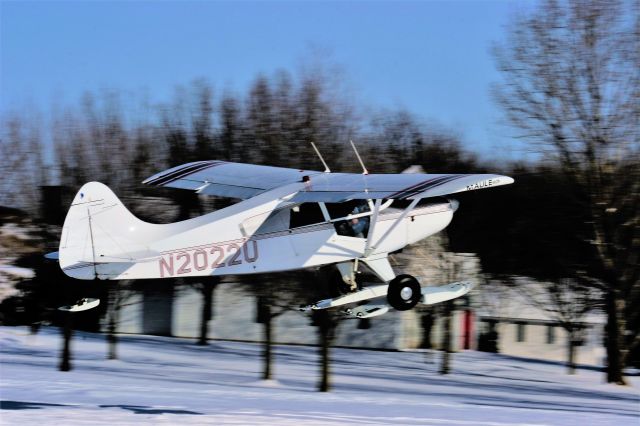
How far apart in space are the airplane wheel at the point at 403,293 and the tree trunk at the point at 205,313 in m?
17.5

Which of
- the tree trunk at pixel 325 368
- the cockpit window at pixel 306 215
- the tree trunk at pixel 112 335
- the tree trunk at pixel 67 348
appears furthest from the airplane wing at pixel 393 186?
the tree trunk at pixel 112 335

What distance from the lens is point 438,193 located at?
12383mm

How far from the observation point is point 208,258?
42.4 feet

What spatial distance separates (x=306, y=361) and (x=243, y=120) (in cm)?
1015

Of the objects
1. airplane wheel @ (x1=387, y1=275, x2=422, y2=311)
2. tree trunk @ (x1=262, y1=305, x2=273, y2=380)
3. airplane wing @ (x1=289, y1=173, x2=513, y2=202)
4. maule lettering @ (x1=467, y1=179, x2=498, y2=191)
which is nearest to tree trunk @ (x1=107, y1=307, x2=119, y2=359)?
tree trunk @ (x1=262, y1=305, x2=273, y2=380)

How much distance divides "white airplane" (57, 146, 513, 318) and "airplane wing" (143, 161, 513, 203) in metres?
0.02

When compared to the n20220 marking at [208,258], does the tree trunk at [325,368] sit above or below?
below

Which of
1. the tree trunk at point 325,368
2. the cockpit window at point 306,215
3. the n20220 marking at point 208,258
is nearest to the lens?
the n20220 marking at point 208,258

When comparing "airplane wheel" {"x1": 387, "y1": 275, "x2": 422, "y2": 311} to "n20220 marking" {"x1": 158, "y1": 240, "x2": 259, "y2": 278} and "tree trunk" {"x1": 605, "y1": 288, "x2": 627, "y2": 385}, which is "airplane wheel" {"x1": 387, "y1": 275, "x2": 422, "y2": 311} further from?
"tree trunk" {"x1": 605, "y1": 288, "x2": 627, "y2": 385}

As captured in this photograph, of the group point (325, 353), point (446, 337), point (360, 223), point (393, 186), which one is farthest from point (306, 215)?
point (446, 337)

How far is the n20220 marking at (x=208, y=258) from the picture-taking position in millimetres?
12703

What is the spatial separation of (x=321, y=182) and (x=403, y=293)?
2278 millimetres

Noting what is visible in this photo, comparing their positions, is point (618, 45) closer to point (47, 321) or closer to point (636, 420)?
point (636, 420)

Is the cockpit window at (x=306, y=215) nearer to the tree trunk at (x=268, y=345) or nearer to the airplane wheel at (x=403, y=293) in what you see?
the airplane wheel at (x=403, y=293)
